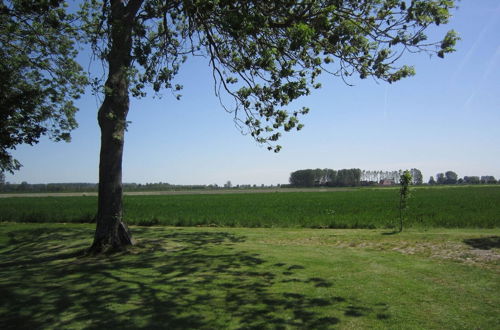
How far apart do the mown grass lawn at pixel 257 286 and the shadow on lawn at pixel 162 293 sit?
0.02 m

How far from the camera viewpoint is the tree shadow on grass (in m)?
9.90

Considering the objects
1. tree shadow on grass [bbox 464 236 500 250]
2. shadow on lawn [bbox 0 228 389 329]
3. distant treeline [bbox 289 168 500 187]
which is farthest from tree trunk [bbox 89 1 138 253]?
distant treeline [bbox 289 168 500 187]

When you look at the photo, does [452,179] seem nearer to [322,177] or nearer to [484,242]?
[322,177]

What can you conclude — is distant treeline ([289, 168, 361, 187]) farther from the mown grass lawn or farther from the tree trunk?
the tree trunk

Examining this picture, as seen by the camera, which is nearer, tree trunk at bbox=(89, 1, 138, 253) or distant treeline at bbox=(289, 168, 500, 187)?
tree trunk at bbox=(89, 1, 138, 253)

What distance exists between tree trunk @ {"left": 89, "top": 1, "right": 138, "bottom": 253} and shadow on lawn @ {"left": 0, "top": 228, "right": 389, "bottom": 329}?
86 cm

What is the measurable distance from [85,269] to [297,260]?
16.5 feet

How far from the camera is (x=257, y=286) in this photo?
697cm

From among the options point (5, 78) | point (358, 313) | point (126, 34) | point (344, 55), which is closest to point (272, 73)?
point (344, 55)

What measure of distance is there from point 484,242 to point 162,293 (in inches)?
366

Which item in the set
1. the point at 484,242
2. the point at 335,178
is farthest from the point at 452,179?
the point at 484,242

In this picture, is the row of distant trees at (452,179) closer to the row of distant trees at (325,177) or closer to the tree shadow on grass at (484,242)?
the row of distant trees at (325,177)

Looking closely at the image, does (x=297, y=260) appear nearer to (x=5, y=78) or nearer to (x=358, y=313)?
(x=358, y=313)

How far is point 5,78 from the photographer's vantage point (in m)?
13.3
